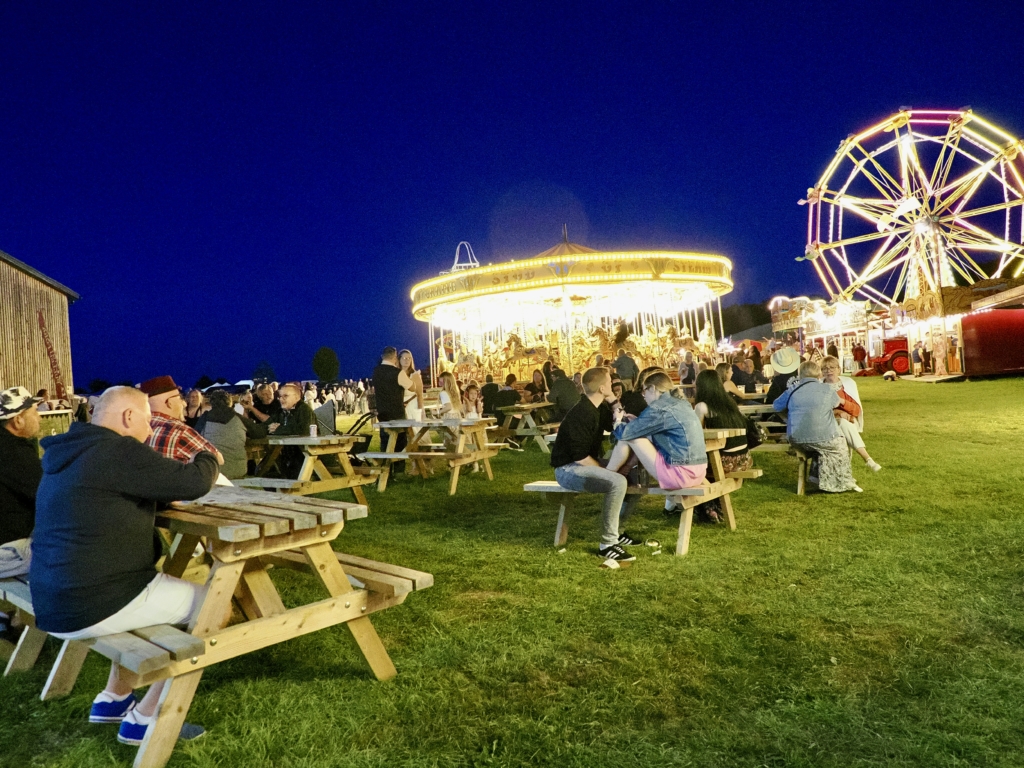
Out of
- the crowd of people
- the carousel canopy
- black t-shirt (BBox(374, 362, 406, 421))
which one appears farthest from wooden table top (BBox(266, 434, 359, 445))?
the carousel canopy

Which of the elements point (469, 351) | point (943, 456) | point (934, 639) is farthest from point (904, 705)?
point (469, 351)

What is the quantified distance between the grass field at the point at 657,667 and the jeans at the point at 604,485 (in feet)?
0.90

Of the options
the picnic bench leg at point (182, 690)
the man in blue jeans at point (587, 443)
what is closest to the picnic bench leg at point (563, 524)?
the man in blue jeans at point (587, 443)

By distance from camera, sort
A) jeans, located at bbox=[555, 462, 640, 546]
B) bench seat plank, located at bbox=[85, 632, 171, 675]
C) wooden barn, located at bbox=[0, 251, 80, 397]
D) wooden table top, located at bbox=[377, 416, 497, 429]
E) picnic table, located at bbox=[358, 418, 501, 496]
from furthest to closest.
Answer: wooden barn, located at bbox=[0, 251, 80, 397] < wooden table top, located at bbox=[377, 416, 497, 429] < picnic table, located at bbox=[358, 418, 501, 496] < jeans, located at bbox=[555, 462, 640, 546] < bench seat plank, located at bbox=[85, 632, 171, 675]

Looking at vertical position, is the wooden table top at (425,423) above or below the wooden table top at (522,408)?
below

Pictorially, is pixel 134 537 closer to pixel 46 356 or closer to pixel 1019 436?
pixel 1019 436

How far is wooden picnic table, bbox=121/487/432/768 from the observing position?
7.91 ft

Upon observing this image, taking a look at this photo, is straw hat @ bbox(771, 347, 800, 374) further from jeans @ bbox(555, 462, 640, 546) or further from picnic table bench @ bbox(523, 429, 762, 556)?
jeans @ bbox(555, 462, 640, 546)

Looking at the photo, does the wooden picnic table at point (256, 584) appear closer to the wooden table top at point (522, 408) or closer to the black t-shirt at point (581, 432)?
the black t-shirt at point (581, 432)

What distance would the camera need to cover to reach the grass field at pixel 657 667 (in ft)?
7.98

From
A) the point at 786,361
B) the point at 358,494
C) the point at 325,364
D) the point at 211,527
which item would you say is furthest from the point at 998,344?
the point at 325,364

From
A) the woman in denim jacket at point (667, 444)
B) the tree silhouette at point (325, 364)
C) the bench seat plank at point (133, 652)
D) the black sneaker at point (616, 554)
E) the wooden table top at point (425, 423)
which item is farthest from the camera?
the tree silhouette at point (325, 364)

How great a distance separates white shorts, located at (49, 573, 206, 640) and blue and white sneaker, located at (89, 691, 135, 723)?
354 millimetres

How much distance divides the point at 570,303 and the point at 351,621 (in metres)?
18.8
